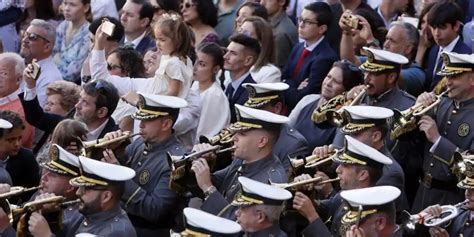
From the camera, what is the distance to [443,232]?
10914mm

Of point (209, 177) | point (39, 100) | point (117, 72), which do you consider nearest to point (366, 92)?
point (209, 177)

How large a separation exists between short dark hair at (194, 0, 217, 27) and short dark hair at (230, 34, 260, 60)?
4.55 feet

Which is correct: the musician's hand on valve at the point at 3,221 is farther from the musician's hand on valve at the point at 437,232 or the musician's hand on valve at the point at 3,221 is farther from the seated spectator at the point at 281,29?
the seated spectator at the point at 281,29

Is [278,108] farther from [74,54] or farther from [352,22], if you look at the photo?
[74,54]

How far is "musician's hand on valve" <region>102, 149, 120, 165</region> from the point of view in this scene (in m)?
12.5

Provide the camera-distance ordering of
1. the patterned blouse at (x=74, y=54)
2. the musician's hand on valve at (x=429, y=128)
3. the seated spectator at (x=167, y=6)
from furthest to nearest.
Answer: the patterned blouse at (x=74, y=54) → the seated spectator at (x=167, y=6) → the musician's hand on valve at (x=429, y=128)

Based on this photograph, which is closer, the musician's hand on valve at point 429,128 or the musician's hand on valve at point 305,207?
the musician's hand on valve at point 305,207

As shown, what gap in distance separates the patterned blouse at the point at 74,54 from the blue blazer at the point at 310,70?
2.62m

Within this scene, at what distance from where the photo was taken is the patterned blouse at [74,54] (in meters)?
16.5

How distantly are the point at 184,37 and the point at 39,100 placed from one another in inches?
71.2

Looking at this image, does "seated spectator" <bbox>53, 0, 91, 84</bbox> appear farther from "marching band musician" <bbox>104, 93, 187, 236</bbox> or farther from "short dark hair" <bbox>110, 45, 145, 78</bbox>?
"marching band musician" <bbox>104, 93, 187, 236</bbox>

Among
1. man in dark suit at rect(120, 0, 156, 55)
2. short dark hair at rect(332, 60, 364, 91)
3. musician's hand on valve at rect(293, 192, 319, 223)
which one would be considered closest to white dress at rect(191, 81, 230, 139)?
short dark hair at rect(332, 60, 364, 91)

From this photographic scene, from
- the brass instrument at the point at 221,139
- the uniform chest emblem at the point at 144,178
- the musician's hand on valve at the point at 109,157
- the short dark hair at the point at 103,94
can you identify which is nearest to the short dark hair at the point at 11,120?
the short dark hair at the point at 103,94

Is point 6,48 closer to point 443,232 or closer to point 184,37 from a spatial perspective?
point 184,37
